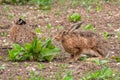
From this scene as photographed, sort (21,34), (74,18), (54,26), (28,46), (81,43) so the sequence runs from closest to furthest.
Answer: (28,46) < (81,43) < (21,34) < (54,26) < (74,18)

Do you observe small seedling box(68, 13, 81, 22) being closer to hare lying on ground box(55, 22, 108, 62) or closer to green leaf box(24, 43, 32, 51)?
hare lying on ground box(55, 22, 108, 62)

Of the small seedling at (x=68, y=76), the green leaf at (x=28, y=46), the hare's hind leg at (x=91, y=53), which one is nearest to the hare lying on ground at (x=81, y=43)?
the hare's hind leg at (x=91, y=53)

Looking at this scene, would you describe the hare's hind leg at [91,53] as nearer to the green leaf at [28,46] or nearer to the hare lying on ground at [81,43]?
the hare lying on ground at [81,43]

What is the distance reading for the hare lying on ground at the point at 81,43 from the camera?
28.5ft

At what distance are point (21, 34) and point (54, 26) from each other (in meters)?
2.67

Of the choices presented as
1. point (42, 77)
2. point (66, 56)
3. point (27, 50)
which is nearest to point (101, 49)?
point (66, 56)

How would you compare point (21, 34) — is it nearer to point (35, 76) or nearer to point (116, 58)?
point (116, 58)

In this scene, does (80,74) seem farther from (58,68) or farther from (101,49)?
(101,49)

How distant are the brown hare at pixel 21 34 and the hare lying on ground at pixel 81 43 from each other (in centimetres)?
57

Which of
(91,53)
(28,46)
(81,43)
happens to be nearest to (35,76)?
(28,46)

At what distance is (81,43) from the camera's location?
341 inches

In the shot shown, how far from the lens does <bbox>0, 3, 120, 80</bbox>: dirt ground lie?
25.7 feet

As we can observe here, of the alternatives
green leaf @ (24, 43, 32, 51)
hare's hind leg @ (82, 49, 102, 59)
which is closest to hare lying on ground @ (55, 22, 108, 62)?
hare's hind leg @ (82, 49, 102, 59)

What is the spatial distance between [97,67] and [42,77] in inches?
40.3
